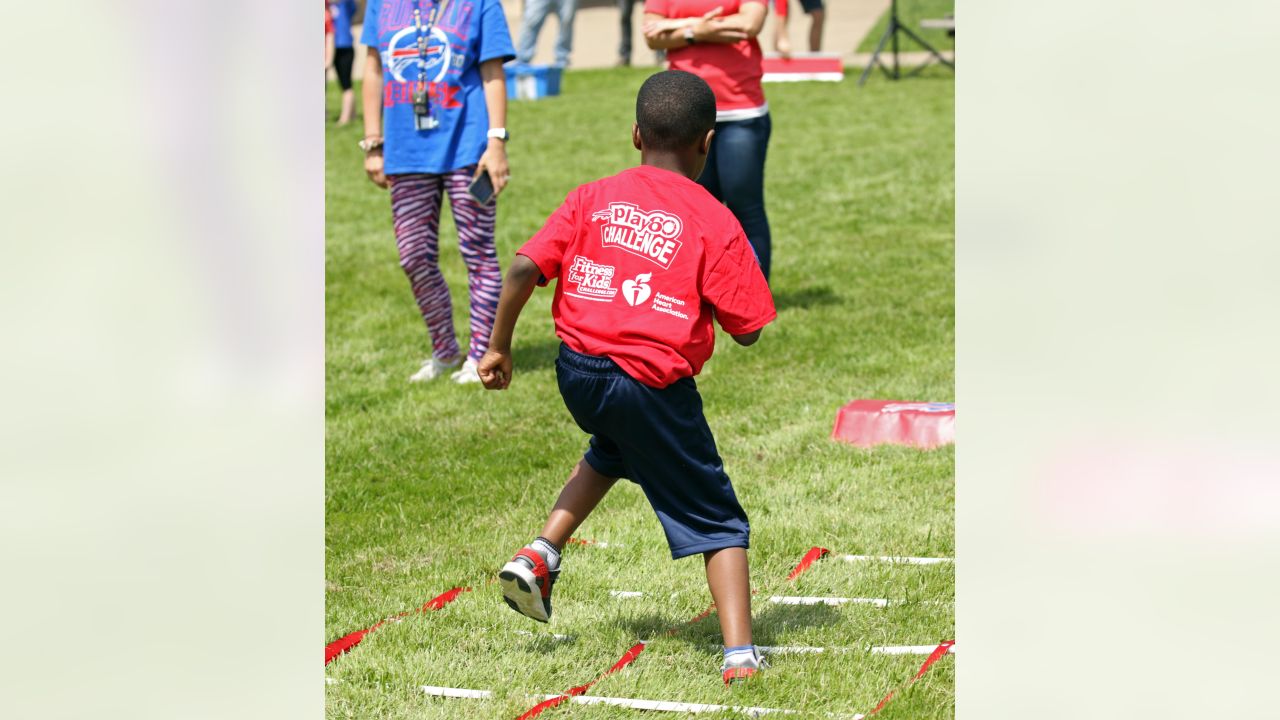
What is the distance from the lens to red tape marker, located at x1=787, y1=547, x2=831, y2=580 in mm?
4309

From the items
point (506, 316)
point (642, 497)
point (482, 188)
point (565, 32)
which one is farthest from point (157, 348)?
point (565, 32)

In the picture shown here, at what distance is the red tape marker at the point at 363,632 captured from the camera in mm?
3809

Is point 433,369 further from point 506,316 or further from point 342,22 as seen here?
point 342,22

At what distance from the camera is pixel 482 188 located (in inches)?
258

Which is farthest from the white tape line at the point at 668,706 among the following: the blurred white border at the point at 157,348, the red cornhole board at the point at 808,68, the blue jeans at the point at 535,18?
the blue jeans at the point at 535,18

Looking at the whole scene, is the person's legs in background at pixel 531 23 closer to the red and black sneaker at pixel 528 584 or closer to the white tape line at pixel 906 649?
the red and black sneaker at pixel 528 584

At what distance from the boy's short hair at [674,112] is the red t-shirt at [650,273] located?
0.11 metres

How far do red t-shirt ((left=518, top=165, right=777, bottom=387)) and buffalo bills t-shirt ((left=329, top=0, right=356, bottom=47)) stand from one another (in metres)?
13.9

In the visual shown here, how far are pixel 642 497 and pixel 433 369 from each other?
2.35 m
